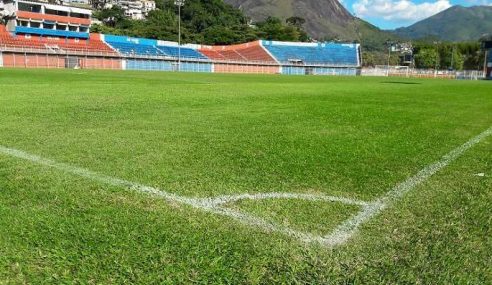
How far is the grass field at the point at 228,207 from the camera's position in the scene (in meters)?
2.14

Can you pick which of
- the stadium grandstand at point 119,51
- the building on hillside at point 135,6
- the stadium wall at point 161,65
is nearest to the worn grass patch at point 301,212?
the stadium grandstand at point 119,51

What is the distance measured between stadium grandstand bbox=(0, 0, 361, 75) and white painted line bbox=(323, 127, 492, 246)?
5760 centimetres

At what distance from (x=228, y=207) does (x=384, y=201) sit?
114 centimetres

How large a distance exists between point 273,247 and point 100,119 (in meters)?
5.15

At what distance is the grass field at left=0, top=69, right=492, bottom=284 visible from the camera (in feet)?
7.04

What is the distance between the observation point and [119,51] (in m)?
67.1

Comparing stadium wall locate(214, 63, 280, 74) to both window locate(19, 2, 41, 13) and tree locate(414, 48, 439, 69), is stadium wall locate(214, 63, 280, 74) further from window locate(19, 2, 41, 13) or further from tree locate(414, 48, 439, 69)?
tree locate(414, 48, 439, 69)

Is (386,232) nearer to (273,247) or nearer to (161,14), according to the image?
(273,247)

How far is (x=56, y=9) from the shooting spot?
7419 cm

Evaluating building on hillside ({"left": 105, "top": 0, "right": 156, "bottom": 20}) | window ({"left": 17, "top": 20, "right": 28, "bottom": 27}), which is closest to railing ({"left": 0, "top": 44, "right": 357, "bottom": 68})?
window ({"left": 17, "top": 20, "right": 28, "bottom": 27})

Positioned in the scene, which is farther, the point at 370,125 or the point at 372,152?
the point at 370,125

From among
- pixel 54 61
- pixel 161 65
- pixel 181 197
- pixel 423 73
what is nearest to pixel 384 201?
pixel 181 197

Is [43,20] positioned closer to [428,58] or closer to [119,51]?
[119,51]

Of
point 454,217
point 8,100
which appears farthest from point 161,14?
point 454,217
